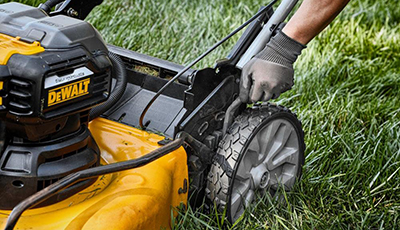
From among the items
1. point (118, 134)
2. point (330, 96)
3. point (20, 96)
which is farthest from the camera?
point (330, 96)

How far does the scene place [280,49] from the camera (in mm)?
1941

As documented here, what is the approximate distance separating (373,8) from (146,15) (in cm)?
153

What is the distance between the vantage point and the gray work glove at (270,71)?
1907 millimetres

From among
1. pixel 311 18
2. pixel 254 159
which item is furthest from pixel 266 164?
pixel 311 18

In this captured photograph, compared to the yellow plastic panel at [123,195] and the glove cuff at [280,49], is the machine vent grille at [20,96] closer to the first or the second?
the yellow plastic panel at [123,195]

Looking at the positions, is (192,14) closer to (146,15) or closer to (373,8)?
(146,15)

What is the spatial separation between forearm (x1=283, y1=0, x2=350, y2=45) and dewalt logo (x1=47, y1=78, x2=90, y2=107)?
76cm

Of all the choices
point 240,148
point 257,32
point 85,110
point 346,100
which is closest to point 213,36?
point 346,100

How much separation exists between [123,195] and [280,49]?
0.73m

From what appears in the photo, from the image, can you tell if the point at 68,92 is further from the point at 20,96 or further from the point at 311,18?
the point at 311,18

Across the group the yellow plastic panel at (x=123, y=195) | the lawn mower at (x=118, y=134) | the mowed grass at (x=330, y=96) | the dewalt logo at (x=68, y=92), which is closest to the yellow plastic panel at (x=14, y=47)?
the lawn mower at (x=118, y=134)

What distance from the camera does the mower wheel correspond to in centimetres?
186

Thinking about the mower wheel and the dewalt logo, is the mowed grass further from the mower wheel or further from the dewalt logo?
the dewalt logo

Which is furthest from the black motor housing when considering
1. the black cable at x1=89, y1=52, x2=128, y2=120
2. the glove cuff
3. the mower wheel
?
the glove cuff
